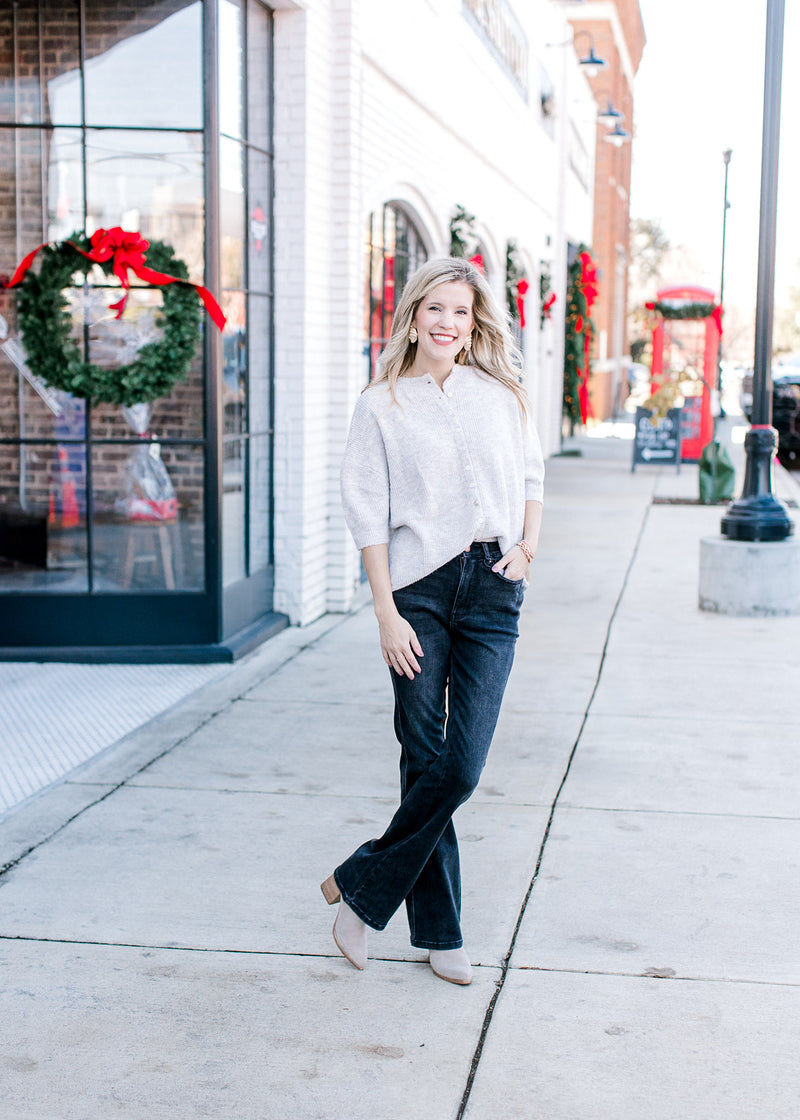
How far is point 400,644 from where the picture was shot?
3377mm

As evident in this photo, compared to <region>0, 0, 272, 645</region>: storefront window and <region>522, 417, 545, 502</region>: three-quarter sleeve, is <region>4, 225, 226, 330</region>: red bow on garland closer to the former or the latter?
<region>0, 0, 272, 645</region>: storefront window

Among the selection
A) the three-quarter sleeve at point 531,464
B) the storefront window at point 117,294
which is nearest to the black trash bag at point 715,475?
the storefront window at point 117,294

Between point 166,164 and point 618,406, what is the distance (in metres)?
Answer: 33.6

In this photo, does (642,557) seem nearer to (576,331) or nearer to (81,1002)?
(81,1002)

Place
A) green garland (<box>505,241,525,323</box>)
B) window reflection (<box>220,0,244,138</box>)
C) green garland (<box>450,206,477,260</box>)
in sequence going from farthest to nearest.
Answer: green garland (<box>505,241,525,323</box>)
green garland (<box>450,206,477,260</box>)
window reflection (<box>220,0,244,138</box>)

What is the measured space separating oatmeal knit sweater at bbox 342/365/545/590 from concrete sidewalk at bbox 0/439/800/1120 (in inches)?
43.8

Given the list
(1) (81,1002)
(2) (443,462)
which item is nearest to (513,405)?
(2) (443,462)

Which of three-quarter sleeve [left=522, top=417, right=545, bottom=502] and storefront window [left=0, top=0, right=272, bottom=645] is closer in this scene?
three-quarter sleeve [left=522, top=417, right=545, bottom=502]

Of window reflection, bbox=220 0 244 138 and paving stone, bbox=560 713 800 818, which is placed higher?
window reflection, bbox=220 0 244 138

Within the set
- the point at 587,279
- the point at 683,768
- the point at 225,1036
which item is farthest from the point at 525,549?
the point at 587,279

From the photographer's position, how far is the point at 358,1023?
333 centimetres

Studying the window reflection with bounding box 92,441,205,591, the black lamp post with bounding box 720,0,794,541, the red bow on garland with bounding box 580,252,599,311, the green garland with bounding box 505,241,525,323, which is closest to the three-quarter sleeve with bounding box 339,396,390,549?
the window reflection with bounding box 92,441,205,591

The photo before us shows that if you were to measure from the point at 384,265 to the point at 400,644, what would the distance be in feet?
25.0

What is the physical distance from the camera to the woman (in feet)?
11.2
